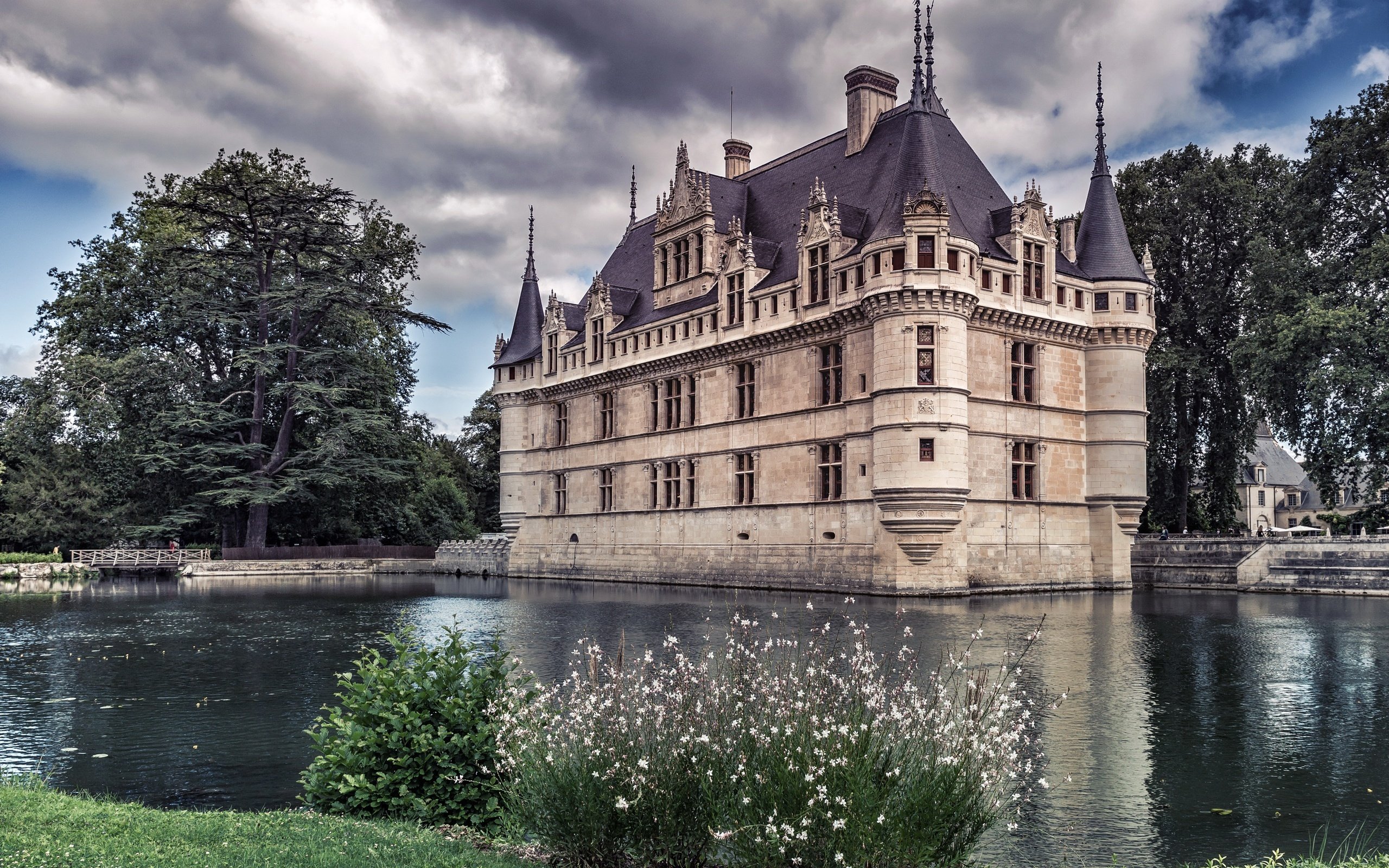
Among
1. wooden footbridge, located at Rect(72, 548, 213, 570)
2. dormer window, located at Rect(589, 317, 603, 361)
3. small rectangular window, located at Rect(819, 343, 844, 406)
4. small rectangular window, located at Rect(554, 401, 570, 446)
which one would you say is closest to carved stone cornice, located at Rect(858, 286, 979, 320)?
small rectangular window, located at Rect(819, 343, 844, 406)

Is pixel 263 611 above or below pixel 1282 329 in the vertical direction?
below

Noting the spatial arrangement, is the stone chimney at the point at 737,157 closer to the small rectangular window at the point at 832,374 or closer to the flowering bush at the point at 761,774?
the small rectangular window at the point at 832,374

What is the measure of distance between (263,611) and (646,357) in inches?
860

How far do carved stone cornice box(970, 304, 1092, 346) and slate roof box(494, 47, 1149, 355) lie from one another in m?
1.90

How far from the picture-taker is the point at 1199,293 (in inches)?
1827

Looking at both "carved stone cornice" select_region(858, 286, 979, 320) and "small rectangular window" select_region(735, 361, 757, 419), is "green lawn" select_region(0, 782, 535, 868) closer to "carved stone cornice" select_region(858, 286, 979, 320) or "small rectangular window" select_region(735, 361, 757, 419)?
"carved stone cornice" select_region(858, 286, 979, 320)

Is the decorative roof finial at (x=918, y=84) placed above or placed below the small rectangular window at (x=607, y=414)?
above

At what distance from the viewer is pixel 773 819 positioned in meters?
6.32

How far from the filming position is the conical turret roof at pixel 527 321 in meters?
58.7

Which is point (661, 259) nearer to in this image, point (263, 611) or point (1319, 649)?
point (263, 611)

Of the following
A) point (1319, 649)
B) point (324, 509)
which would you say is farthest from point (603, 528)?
point (1319, 649)

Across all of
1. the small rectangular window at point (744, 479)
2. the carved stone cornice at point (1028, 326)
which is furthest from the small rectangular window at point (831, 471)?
the carved stone cornice at point (1028, 326)

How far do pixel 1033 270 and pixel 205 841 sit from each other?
36.4 metres

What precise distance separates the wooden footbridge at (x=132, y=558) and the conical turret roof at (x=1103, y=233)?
41.5 m
